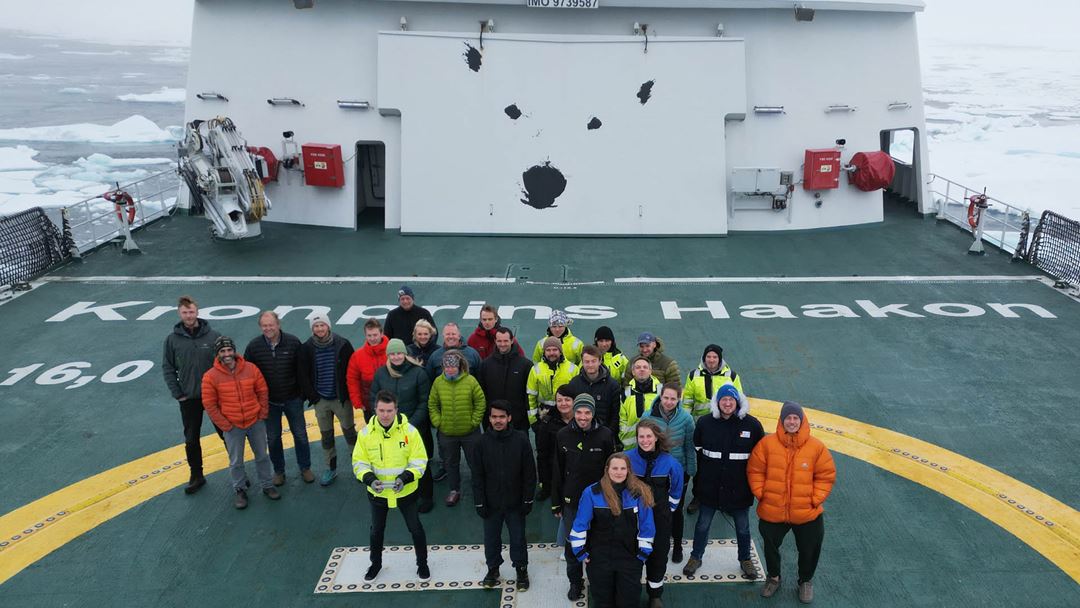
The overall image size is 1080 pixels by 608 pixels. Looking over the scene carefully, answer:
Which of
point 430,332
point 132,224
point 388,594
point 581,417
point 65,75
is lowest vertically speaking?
point 388,594

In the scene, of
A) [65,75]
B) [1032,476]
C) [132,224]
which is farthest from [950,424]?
[65,75]

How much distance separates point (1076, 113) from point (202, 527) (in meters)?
83.7

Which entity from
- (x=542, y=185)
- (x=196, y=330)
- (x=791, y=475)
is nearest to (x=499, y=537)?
(x=791, y=475)

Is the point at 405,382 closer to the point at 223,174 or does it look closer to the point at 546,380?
the point at 546,380

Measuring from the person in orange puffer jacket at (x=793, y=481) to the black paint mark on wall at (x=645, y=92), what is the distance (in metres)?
9.67

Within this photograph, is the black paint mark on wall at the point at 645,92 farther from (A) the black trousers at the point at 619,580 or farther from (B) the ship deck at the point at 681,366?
(A) the black trousers at the point at 619,580

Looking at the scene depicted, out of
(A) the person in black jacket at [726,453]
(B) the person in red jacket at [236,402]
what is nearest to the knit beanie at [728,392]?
(A) the person in black jacket at [726,453]

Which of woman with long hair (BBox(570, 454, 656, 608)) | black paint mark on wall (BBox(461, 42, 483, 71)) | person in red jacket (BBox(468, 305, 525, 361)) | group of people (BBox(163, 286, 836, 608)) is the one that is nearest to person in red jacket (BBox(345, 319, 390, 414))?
group of people (BBox(163, 286, 836, 608))

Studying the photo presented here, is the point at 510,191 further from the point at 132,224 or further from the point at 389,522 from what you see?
A: the point at 389,522

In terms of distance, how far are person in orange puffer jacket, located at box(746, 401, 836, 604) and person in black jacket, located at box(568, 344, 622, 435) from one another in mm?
1091

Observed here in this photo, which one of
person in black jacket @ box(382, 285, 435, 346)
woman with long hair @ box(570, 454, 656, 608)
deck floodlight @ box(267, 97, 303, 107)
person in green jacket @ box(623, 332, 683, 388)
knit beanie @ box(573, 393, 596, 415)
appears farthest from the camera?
deck floodlight @ box(267, 97, 303, 107)

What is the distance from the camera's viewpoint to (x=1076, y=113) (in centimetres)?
7006

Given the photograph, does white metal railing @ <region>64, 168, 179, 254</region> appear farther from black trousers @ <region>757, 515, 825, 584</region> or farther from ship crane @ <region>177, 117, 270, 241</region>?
black trousers @ <region>757, 515, 825, 584</region>

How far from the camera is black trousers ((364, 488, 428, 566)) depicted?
18.0ft
